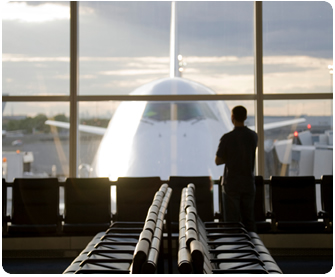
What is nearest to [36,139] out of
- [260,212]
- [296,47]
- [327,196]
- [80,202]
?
[80,202]

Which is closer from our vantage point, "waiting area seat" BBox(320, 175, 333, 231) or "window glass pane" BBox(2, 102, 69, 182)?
"waiting area seat" BBox(320, 175, 333, 231)

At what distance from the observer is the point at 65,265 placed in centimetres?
505

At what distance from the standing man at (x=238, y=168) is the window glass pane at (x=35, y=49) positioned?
2820 millimetres

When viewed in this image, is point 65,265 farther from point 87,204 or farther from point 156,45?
point 156,45

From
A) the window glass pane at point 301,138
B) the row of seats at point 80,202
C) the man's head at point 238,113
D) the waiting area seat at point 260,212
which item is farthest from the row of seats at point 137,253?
the window glass pane at point 301,138

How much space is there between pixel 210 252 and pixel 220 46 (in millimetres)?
3887

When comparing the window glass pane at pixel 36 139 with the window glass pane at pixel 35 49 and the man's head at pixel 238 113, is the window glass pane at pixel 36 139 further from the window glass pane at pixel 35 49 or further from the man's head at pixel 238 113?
the man's head at pixel 238 113

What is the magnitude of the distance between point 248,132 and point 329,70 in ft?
8.10

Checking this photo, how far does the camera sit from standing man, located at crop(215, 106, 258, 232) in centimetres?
442

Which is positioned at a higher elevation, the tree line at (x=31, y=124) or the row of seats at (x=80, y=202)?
the tree line at (x=31, y=124)

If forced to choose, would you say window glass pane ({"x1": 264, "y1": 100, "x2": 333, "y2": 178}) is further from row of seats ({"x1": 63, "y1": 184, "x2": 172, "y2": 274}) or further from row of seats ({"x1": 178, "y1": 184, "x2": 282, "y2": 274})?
row of seats ({"x1": 63, "y1": 184, "x2": 172, "y2": 274})

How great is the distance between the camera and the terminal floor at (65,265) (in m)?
4.76

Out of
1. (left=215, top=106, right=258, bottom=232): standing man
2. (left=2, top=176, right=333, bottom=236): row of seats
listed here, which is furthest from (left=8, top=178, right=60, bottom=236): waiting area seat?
(left=215, top=106, right=258, bottom=232): standing man

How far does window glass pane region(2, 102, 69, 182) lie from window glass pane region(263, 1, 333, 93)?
2932 millimetres
